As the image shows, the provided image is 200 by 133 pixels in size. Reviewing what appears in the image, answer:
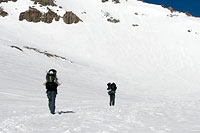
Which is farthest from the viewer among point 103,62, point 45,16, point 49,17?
point 45,16

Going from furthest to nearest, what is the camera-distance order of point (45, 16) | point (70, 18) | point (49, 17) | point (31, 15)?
point (70, 18), point (45, 16), point (49, 17), point (31, 15)

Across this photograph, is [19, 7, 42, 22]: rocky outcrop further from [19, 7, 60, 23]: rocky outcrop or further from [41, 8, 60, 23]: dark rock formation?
[41, 8, 60, 23]: dark rock formation

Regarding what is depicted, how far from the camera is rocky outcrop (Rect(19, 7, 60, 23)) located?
75506 mm

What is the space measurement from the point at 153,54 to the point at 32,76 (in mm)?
37502

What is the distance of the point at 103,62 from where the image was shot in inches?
2222

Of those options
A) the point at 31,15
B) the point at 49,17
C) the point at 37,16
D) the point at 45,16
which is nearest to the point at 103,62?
the point at 49,17

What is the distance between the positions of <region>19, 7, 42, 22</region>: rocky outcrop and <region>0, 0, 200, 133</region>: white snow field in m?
1.47

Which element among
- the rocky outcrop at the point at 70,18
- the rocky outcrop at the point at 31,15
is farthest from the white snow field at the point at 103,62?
the rocky outcrop at the point at 31,15

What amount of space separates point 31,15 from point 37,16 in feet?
5.17

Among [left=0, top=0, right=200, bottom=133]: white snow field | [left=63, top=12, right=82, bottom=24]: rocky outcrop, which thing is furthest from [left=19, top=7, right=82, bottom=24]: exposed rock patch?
[left=0, top=0, right=200, bottom=133]: white snow field

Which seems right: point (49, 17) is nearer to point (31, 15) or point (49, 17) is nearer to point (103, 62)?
point (31, 15)

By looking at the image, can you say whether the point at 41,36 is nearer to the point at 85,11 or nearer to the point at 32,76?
the point at 85,11

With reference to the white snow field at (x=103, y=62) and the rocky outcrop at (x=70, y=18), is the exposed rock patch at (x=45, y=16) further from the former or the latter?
the white snow field at (x=103, y=62)

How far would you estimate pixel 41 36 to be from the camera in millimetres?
68562
